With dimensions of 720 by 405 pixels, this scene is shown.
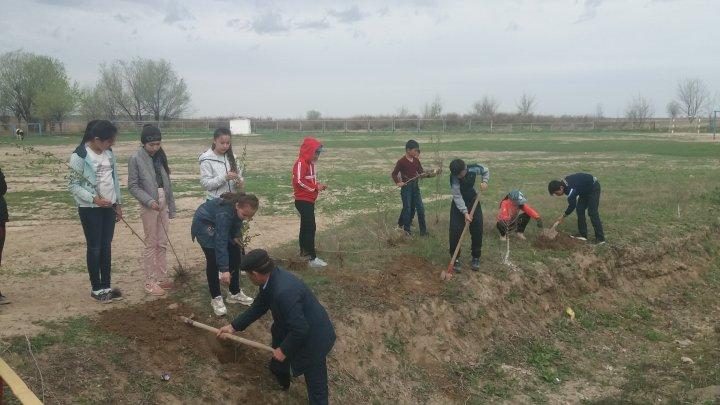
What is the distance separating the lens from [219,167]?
6.32 m

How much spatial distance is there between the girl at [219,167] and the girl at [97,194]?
1.00m

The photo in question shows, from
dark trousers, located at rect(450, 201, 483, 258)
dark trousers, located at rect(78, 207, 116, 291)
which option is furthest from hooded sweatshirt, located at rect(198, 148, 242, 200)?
dark trousers, located at rect(450, 201, 483, 258)

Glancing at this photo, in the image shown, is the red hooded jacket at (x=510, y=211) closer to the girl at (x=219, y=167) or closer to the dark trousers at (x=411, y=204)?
the dark trousers at (x=411, y=204)

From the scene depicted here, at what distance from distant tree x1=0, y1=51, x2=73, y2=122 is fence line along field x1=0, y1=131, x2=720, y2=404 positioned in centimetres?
4674

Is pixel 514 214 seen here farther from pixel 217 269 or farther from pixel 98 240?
pixel 98 240

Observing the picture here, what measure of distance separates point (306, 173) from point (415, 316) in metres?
2.30

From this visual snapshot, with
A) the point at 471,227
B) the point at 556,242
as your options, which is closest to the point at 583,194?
the point at 556,242

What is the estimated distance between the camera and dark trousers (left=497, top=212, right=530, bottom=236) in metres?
9.48

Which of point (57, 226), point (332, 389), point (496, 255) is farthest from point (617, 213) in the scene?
point (57, 226)

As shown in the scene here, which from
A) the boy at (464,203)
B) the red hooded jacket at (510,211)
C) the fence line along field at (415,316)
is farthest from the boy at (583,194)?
the boy at (464,203)

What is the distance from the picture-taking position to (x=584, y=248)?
941cm

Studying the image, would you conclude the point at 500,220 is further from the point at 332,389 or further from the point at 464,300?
the point at 332,389

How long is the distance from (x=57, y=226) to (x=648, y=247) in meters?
10.9

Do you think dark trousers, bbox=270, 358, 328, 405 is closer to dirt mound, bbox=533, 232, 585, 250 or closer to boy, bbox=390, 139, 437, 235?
boy, bbox=390, 139, 437, 235
